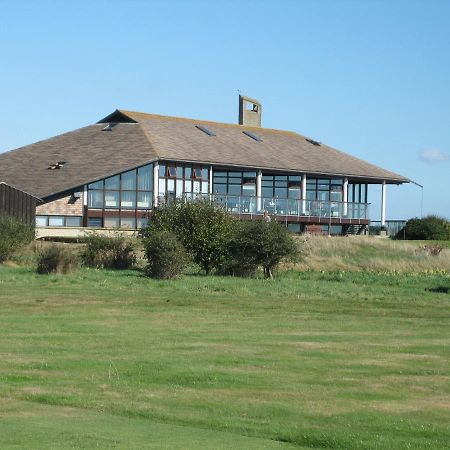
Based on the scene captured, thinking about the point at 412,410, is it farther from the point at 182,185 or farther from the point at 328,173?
the point at 328,173

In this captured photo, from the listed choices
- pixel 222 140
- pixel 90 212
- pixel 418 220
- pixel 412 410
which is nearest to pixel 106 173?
pixel 90 212

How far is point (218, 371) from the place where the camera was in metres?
19.2

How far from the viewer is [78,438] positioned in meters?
13.3

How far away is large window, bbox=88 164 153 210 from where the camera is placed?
63.5 meters

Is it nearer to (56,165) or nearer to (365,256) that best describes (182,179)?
(56,165)

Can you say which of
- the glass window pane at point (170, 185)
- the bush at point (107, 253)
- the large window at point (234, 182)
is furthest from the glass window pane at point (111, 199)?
the bush at point (107, 253)

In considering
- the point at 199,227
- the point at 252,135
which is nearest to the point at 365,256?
the point at 199,227

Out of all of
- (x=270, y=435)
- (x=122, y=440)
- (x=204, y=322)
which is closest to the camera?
(x=122, y=440)

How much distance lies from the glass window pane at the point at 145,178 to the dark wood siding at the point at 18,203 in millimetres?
6536

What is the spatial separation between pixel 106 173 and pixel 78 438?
5025 centimetres

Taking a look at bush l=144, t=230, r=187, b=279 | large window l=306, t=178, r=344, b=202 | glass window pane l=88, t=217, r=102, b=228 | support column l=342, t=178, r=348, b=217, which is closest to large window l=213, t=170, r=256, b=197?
large window l=306, t=178, r=344, b=202

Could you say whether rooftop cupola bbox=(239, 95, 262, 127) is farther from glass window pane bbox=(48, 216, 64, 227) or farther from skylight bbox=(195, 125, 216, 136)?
glass window pane bbox=(48, 216, 64, 227)

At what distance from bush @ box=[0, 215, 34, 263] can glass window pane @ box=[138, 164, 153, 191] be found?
652 inches

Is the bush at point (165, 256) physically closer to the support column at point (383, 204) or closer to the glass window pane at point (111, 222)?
the glass window pane at point (111, 222)
